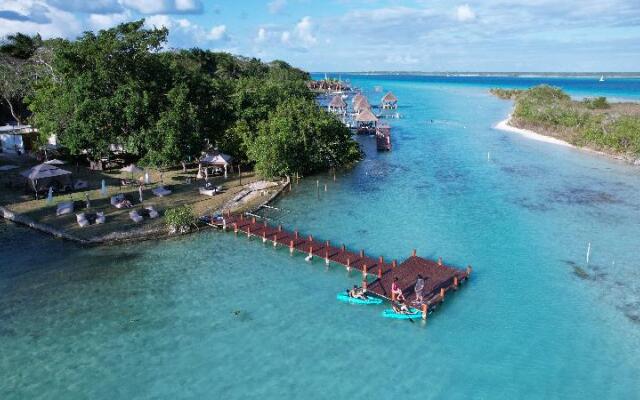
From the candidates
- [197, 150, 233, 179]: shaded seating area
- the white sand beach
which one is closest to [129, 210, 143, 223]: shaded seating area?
[197, 150, 233, 179]: shaded seating area

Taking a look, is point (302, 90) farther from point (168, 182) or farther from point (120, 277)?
point (120, 277)

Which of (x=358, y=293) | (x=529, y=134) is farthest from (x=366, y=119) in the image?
(x=358, y=293)

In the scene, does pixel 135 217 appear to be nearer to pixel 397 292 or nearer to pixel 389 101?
pixel 397 292

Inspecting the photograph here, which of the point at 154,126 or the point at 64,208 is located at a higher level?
the point at 154,126

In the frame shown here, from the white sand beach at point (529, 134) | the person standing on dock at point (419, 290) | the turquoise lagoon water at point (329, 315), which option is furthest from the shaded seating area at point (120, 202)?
the white sand beach at point (529, 134)

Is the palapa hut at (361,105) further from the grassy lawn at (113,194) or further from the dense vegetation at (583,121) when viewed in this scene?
the grassy lawn at (113,194)
